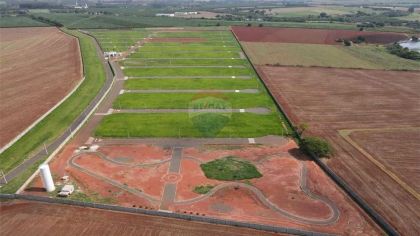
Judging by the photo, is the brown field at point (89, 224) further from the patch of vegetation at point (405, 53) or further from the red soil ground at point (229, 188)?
the patch of vegetation at point (405, 53)

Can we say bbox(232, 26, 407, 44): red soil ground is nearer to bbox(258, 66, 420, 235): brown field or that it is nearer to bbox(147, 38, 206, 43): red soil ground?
bbox(147, 38, 206, 43): red soil ground

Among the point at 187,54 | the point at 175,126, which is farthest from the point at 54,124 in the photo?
the point at 187,54

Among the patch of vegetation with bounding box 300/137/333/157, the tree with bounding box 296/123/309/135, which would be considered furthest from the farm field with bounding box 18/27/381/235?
the tree with bounding box 296/123/309/135

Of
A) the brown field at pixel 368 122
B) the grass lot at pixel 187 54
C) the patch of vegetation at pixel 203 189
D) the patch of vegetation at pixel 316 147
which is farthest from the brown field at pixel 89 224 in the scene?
the grass lot at pixel 187 54

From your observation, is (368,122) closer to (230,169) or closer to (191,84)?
(230,169)

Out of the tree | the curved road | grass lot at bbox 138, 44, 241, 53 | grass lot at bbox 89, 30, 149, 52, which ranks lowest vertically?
the curved road
